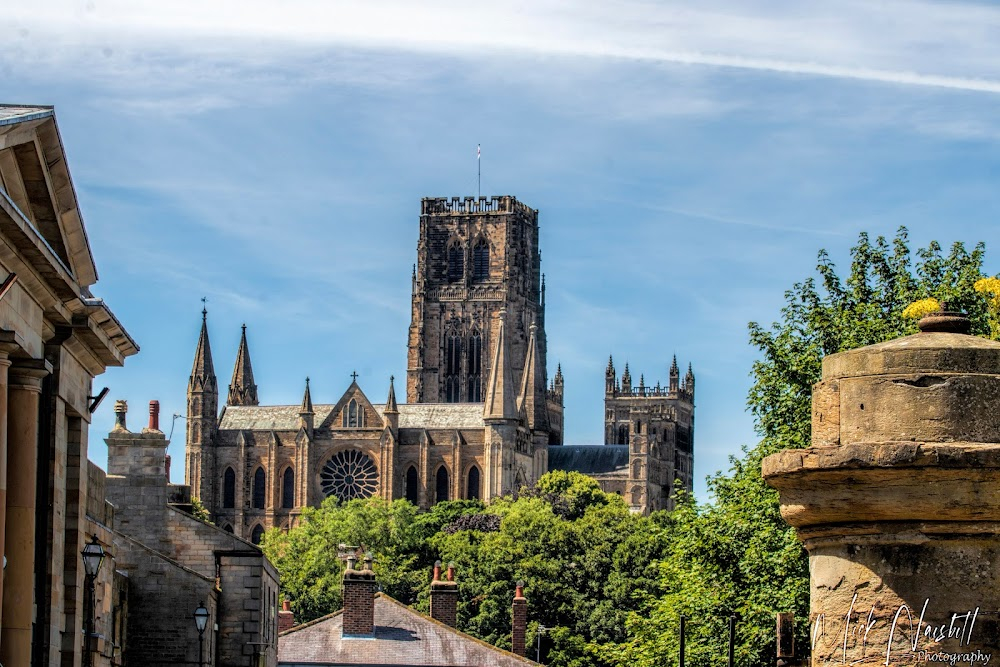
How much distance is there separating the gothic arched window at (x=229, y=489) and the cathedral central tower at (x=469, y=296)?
19.6 metres

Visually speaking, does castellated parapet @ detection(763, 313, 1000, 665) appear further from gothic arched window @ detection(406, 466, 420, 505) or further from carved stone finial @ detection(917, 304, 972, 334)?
gothic arched window @ detection(406, 466, 420, 505)

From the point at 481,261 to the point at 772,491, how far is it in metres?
139

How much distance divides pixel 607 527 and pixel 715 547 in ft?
266

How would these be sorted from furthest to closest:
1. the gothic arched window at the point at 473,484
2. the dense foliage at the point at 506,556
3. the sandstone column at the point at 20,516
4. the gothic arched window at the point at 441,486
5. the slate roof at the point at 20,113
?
the gothic arched window at the point at 441,486, the gothic arched window at the point at 473,484, the dense foliage at the point at 506,556, the sandstone column at the point at 20,516, the slate roof at the point at 20,113

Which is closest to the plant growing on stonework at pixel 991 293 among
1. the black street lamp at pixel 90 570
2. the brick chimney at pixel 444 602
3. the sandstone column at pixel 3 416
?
the black street lamp at pixel 90 570

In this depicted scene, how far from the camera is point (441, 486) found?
15162 centimetres

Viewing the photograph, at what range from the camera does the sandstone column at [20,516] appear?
19.3 metres

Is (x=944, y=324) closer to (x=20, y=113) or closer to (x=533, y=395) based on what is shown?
(x=20, y=113)

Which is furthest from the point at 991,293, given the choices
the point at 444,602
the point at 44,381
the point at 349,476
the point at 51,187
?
the point at 349,476

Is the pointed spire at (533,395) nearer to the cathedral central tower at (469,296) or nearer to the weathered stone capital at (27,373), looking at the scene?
the cathedral central tower at (469,296)

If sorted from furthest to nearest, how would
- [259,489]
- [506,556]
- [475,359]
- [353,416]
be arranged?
[475,359]
[353,416]
[259,489]
[506,556]

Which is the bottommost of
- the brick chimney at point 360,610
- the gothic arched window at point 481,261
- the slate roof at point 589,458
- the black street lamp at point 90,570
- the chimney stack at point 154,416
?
the brick chimney at point 360,610

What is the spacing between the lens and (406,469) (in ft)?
501

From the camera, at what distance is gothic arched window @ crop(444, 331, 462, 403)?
16900 centimetres
